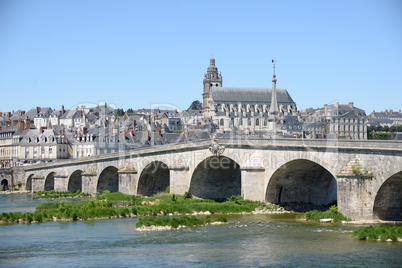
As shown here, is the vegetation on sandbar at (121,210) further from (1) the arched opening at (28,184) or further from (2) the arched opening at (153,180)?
(1) the arched opening at (28,184)

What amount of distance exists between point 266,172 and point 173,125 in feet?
351

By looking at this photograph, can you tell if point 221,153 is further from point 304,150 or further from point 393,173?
point 393,173

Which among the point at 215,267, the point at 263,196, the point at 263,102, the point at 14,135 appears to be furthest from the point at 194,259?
the point at 263,102

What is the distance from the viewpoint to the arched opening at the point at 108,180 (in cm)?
7438

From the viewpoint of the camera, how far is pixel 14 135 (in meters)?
118

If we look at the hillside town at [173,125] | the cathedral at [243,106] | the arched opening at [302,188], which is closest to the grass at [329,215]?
the arched opening at [302,188]

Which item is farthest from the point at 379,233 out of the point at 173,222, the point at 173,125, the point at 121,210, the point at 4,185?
the point at 173,125

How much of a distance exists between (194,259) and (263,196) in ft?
65.1

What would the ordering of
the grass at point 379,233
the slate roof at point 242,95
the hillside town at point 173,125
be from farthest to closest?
the slate roof at point 242,95, the hillside town at point 173,125, the grass at point 379,233

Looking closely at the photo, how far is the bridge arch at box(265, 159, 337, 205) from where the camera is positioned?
1969 inches

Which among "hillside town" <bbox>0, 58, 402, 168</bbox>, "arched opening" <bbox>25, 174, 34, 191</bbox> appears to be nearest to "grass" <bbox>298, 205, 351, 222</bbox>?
"hillside town" <bbox>0, 58, 402, 168</bbox>

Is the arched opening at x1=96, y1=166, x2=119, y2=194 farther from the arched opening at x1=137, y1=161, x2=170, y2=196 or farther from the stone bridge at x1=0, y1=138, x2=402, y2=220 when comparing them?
the arched opening at x1=137, y1=161, x2=170, y2=196

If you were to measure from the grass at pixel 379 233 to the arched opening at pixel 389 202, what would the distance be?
3.88 meters

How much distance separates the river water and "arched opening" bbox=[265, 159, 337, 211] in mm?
6632
